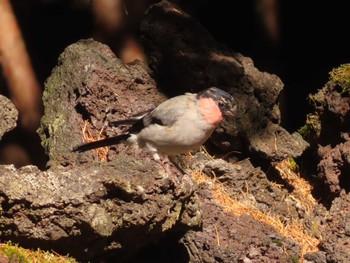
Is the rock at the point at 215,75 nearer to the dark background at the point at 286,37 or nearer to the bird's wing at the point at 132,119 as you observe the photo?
the bird's wing at the point at 132,119

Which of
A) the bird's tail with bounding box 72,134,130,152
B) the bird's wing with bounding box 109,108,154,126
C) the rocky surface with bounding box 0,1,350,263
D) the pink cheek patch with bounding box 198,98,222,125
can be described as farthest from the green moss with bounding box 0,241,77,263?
the pink cheek patch with bounding box 198,98,222,125

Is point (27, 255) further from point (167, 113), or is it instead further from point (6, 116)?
point (167, 113)

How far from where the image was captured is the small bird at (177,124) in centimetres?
662

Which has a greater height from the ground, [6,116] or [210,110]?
[210,110]

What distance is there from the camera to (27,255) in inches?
212

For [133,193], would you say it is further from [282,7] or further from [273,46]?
[282,7]

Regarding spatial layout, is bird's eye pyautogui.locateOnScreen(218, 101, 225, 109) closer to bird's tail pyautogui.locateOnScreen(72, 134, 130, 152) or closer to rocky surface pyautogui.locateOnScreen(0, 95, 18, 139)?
bird's tail pyautogui.locateOnScreen(72, 134, 130, 152)

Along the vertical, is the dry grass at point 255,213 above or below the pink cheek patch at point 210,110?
below

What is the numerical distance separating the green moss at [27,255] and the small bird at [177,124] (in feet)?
4.68

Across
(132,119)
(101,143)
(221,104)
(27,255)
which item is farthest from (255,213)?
(27,255)

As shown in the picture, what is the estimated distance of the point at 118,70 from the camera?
736 cm

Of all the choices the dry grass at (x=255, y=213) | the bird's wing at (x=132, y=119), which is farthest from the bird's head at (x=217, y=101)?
the dry grass at (x=255, y=213)

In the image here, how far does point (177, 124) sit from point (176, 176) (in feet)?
2.10

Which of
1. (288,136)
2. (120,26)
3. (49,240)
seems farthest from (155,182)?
(120,26)
